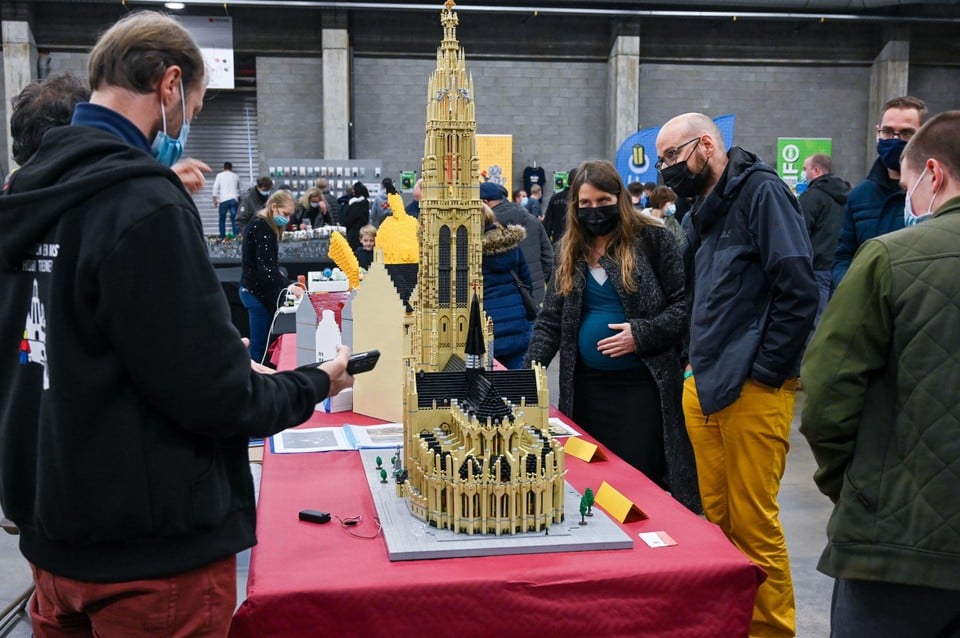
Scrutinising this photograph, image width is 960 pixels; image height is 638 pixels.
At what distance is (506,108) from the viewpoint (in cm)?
1694

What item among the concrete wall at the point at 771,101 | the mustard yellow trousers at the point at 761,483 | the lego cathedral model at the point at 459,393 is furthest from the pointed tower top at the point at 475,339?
the concrete wall at the point at 771,101

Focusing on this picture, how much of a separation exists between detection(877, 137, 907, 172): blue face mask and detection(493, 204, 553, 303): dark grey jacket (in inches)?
105

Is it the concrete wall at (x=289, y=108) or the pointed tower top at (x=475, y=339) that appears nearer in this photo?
the pointed tower top at (x=475, y=339)

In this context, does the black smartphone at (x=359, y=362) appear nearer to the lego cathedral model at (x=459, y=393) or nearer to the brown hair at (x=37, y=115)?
the lego cathedral model at (x=459, y=393)

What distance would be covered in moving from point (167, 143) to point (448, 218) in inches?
55.6

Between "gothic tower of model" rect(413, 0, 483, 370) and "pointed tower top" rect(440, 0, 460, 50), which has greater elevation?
"pointed tower top" rect(440, 0, 460, 50)

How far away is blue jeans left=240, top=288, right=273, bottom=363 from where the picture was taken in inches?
270

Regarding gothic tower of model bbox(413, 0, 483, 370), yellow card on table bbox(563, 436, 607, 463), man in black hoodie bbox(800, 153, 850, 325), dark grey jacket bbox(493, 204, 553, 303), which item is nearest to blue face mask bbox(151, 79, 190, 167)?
gothic tower of model bbox(413, 0, 483, 370)

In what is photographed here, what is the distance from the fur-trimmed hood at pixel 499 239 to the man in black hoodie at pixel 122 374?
307cm

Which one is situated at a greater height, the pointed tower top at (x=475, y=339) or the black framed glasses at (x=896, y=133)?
the black framed glasses at (x=896, y=133)

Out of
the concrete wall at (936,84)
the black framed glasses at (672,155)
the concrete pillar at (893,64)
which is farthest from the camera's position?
the concrete wall at (936,84)

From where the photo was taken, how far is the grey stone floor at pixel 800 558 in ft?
11.5

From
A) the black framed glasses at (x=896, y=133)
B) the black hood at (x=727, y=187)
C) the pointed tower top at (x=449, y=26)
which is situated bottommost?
the black hood at (x=727, y=187)

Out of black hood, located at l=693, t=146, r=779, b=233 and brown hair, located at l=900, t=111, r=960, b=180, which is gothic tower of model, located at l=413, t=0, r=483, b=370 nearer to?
black hood, located at l=693, t=146, r=779, b=233
